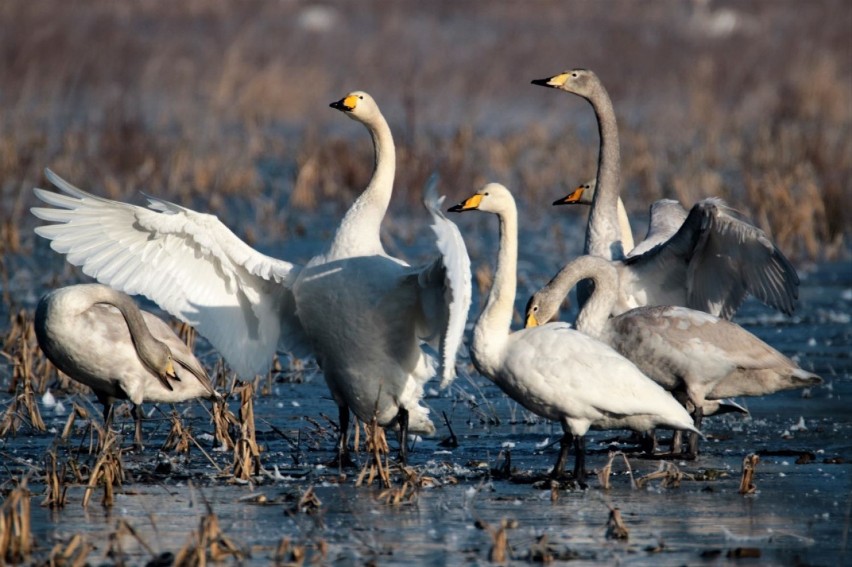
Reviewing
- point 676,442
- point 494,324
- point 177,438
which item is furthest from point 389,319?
point 676,442

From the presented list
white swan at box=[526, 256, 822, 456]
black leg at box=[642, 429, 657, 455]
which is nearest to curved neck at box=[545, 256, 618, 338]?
white swan at box=[526, 256, 822, 456]

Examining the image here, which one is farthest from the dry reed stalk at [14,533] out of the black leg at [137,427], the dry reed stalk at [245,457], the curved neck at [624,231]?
the curved neck at [624,231]

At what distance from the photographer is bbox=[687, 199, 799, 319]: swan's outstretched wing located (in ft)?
25.0

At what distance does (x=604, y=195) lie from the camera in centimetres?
864

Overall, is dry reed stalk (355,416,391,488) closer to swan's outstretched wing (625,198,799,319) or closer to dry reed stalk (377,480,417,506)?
dry reed stalk (377,480,417,506)

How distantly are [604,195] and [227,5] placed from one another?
25068mm

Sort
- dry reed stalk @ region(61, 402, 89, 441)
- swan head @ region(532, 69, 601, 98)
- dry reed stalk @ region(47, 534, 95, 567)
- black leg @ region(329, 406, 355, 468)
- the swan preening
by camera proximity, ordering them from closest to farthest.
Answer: dry reed stalk @ region(47, 534, 95, 567) → the swan preening → black leg @ region(329, 406, 355, 468) → dry reed stalk @ region(61, 402, 89, 441) → swan head @ region(532, 69, 601, 98)

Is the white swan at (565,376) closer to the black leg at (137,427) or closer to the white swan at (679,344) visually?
the white swan at (679,344)

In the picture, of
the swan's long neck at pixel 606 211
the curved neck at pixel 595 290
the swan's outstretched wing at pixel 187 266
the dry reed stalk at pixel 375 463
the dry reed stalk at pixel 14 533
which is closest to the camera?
the dry reed stalk at pixel 14 533

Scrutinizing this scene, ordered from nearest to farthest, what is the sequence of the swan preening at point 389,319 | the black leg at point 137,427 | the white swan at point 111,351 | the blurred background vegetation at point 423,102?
the swan preening at point 389,319, the black leg at point 137,427, the white swan at point 111,351, the blurred background vegetation at point 423,102

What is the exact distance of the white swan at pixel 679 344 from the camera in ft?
23.6

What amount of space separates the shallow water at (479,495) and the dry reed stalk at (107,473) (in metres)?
0.06

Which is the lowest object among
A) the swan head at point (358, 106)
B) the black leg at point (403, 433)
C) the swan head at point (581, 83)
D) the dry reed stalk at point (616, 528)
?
the dry reed stalk at point (616, 528)

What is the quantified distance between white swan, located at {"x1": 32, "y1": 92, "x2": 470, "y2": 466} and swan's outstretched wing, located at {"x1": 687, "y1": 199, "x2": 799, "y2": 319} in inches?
66.3
